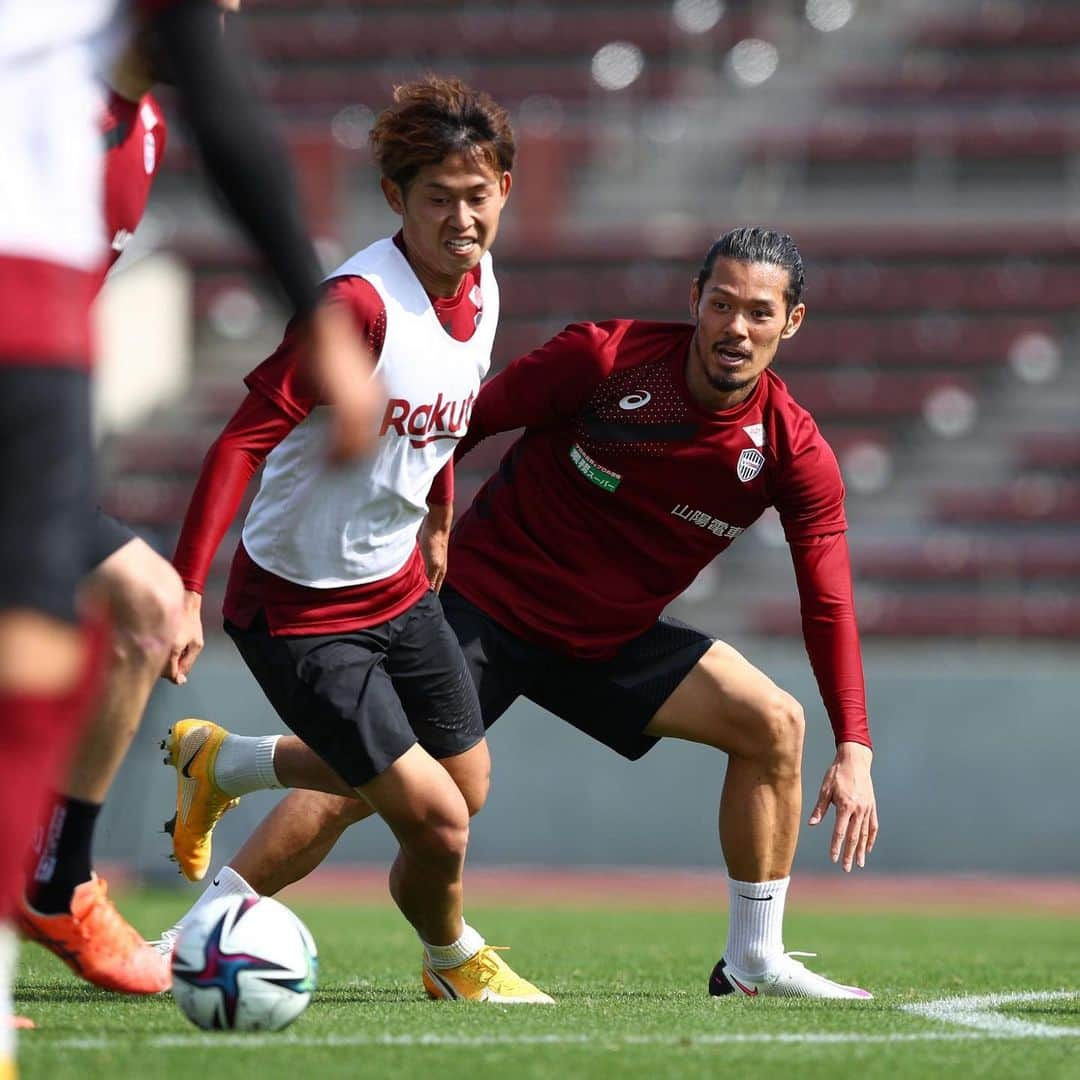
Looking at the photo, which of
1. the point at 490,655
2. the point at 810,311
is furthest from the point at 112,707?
the point at 810,311

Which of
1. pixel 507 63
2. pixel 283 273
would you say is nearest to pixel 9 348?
pixel 283 273

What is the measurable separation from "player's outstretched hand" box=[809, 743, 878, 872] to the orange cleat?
5.30 ft

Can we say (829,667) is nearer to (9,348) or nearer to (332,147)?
(9,348)

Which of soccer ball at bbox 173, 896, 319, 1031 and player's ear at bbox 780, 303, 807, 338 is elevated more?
player's ear at bbox 780, 303, 807, 338

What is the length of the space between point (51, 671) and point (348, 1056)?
1272mm

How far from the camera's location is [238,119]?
7.60ft

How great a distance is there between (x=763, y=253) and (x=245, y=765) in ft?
6.38

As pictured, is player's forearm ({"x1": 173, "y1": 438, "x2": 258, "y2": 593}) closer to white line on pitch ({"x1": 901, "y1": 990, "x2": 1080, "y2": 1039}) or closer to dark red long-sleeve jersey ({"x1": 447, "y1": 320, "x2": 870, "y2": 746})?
dark red long-sleeve jersey ({"x1": 447, "y1": 320, "x2": 870, "y2": 746})

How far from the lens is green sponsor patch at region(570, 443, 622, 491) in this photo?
5.05 m

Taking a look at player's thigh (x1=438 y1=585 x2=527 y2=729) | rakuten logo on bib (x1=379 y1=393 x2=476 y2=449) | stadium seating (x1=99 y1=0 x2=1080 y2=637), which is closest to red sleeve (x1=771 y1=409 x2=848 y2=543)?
player's thigh (x1=438 y1=585 x2=527 y2=729)

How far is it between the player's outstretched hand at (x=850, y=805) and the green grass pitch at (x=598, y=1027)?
376 mm

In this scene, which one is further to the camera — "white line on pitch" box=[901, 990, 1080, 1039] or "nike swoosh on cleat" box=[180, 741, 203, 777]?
"nike swoosh on cleat" box=[180, 741, 203, 777]

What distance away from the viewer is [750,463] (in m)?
4.91

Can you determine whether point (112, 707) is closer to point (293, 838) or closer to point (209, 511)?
point (209, 511)
